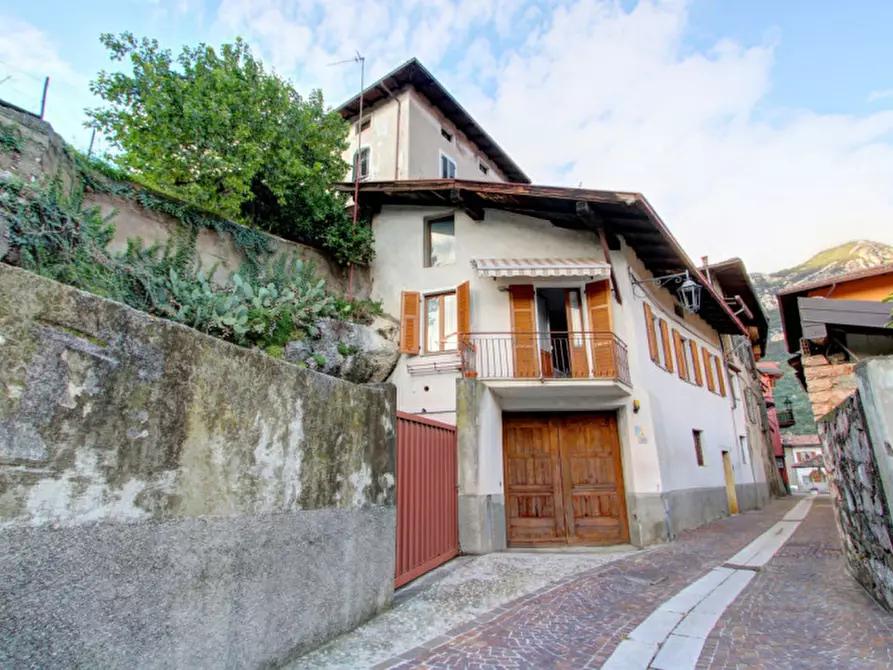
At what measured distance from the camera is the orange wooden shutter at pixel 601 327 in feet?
32.9

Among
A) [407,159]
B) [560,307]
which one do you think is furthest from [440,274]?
[407,159]

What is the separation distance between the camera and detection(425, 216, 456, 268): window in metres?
12.2

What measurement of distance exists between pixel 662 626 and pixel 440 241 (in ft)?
32.2

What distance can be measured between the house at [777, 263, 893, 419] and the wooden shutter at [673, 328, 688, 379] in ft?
13.0

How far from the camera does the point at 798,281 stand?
139 feet

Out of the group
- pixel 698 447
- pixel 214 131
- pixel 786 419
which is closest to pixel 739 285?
pixel 698 447

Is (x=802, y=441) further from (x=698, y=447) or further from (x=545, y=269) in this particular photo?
(x=545, y=269)

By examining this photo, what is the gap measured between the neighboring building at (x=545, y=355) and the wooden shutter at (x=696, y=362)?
1.61 m

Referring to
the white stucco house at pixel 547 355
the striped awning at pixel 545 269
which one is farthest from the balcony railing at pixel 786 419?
the striped awning at pixel 545 269

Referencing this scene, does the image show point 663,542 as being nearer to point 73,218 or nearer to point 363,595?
point 363,595

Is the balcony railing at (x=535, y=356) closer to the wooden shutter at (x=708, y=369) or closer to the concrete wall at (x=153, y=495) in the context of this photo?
the concrete wall at (x=153, y=495)

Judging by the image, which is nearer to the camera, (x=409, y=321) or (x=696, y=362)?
(x=409, y=321)

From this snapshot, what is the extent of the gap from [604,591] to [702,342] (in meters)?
12.6

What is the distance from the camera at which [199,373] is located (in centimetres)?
284
